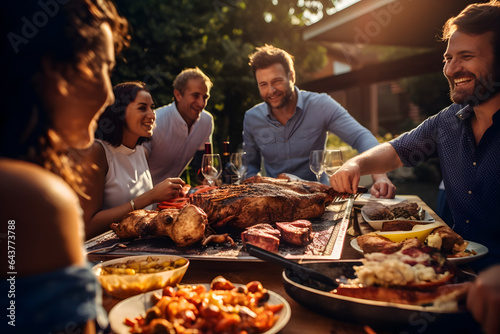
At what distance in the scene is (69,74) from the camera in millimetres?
880

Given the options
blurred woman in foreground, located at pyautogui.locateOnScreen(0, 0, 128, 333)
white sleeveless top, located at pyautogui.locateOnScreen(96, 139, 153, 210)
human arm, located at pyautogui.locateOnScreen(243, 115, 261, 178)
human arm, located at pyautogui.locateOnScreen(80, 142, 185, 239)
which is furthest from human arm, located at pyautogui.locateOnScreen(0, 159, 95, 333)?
human arm, located at pyautogui.locateOnScreen(243, 115, 261, 178)

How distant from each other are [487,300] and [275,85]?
4.21 m

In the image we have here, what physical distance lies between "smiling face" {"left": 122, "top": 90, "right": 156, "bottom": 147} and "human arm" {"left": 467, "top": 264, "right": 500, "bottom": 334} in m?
3.03

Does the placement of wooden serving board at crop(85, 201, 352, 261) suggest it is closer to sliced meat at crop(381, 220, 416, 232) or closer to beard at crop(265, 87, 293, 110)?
sliced meat at crop(381, 220, 416, 232)

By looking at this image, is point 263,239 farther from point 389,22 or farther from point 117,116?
point 389,22

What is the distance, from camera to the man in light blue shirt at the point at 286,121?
4.71m

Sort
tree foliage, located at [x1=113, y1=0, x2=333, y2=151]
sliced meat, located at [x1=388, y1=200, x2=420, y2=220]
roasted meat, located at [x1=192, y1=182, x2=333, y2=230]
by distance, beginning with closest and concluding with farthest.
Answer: roasted meat, located at [x1=192, y1=182, x2=333, y2=230] → sliced meat, located at [x1=388, y1=200, x2=420, y2=220] → tree foliage, located at [x1=113, y1=0, x2=333, y2=151]

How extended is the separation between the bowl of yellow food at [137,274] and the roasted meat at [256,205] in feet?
2.56

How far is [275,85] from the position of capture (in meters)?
4.75

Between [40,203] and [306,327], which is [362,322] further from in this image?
[40,203]

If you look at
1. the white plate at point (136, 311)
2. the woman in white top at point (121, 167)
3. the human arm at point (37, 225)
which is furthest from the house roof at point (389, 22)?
the human arm at point (37, 225)

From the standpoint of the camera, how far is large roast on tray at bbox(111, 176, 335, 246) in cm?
191

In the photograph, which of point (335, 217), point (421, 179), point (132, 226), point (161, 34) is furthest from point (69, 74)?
point (421, 179)

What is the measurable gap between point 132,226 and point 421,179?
12860 millimetres
